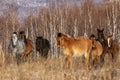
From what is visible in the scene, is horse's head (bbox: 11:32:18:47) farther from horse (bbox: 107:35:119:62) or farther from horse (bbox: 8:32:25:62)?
horse (bbox: 107:35:119:62)

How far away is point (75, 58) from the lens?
14.1 meters

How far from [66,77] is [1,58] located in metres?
3.03

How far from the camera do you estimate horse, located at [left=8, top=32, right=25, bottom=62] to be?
14695 mm

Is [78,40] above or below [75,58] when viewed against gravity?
above

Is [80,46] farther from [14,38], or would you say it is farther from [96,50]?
[14,38]

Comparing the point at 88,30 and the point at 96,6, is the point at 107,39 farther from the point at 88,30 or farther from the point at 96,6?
the point at 96,6

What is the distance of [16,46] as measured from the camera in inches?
584

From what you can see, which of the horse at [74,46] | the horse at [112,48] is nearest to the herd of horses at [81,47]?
the horse at [74,46]

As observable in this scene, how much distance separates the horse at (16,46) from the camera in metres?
14.7

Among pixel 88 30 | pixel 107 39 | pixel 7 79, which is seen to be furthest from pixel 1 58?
pixel 88 30

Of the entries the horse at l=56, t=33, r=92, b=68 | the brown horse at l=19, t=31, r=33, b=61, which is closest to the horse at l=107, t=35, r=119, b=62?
the horse at l=56, t=33, r=92, b=68

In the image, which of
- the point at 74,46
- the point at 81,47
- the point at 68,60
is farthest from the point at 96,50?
the point at 68,60

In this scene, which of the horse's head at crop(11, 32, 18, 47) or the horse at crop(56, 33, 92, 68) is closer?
the horse at crop(56, 33, 92, 68)

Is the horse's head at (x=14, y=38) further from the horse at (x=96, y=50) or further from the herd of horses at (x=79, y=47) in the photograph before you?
the horse at (x=96, y=50)
